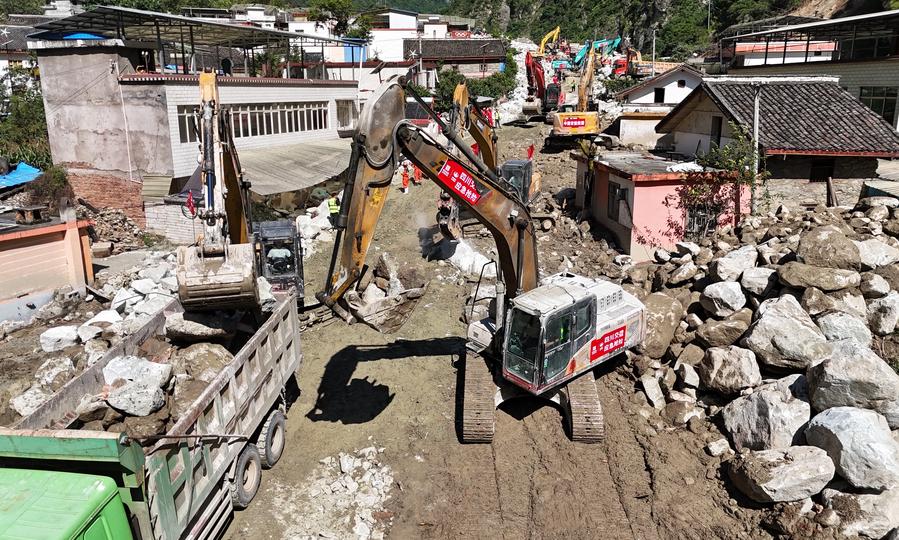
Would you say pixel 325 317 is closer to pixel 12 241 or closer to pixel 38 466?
pixel 12 241

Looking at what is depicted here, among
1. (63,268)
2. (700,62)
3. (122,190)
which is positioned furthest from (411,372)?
(700,62)

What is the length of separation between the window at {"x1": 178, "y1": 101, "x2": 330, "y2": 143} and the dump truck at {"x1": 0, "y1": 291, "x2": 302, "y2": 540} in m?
14.7

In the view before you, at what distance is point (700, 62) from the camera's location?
43688 millimetres

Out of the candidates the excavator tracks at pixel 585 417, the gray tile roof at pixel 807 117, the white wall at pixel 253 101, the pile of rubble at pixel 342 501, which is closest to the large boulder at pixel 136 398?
the pile of rubble at pixel 342 501

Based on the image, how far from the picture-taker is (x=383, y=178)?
829 cm

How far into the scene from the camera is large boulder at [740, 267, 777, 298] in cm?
1141

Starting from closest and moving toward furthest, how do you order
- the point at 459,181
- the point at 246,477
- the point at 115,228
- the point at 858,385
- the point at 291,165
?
the point at 246,477
the point at 858,385
the point at 459,181
the point at 115,228
the point at 291,165

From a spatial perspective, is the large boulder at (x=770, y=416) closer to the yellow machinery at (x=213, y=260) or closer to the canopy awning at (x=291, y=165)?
the yellow machinery at (x=213, y=260)

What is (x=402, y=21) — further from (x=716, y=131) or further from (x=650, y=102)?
(x=716, y=131)

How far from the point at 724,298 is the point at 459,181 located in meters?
5.48

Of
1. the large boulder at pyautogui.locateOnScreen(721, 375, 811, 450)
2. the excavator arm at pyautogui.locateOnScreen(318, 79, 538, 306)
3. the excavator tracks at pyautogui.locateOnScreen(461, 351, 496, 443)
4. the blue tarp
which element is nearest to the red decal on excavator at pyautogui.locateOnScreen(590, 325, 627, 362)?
the excavator tracks at pyautogui.locateOnScreen(461, 351, 496, 443)

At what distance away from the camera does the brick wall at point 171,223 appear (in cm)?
2098

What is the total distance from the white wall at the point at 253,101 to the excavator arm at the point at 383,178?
50.8 feet

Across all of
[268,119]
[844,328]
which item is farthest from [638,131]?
[844,328]
